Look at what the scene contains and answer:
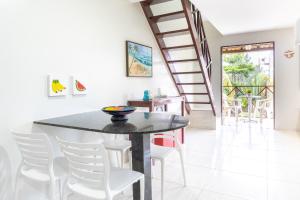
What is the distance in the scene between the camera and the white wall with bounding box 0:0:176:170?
1.81 meters

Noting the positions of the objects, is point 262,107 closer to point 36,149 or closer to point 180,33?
point 180,33

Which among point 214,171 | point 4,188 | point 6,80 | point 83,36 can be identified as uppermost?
point 83,36

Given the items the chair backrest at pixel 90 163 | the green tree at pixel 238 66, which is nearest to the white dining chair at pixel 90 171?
the chair backrest at pixel 90 163

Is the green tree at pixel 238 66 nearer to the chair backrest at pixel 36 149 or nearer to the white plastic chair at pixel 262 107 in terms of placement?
the white plastic chair at pixel 262 107

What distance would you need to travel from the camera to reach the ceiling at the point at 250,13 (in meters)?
3.22

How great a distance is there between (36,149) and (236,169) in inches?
92.8

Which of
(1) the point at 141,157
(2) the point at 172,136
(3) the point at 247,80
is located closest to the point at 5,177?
(1) the point at 141,157

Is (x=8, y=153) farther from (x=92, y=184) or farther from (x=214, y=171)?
(x=214, y=171)

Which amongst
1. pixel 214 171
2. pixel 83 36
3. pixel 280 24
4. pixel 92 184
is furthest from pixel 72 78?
pixel 280 24

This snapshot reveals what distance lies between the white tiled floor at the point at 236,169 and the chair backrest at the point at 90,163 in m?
1.03

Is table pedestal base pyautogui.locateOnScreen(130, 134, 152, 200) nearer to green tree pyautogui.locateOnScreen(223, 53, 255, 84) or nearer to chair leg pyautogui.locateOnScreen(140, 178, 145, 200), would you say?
chair leg pyautogui.locateOnScreen(140, 178, 145, 200)

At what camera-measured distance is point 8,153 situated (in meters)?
1.82

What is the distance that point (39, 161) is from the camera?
5.11 feet

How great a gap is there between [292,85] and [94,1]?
4621 mm
